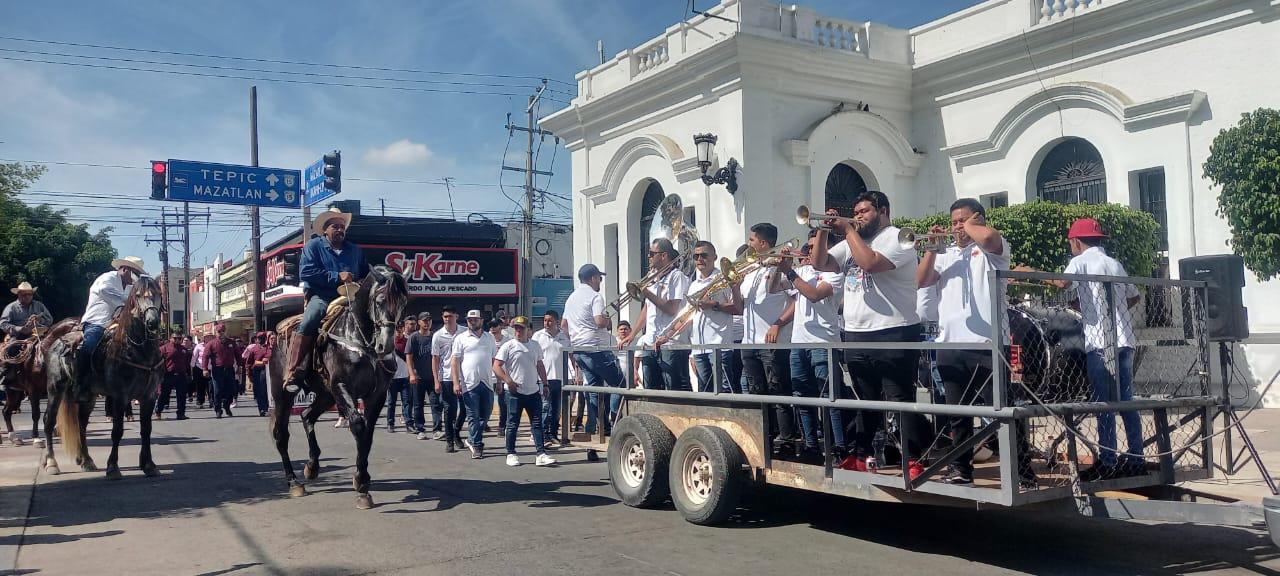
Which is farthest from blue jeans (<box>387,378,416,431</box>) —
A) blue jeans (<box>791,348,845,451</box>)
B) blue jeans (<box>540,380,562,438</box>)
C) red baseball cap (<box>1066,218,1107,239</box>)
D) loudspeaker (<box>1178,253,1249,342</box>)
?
loudspeaker (<box>1178,253,1249,342</box>)

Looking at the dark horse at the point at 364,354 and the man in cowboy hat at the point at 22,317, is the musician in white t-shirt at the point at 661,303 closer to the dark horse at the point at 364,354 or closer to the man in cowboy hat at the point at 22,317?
the dark horse at the point at 364,354

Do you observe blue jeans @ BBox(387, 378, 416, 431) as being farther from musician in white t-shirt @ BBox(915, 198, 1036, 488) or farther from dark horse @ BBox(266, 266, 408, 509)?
musician in white t-shirt @ BBox(915, 198, 1036, 488)

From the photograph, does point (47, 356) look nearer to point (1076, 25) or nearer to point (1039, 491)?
point (1039, 491)

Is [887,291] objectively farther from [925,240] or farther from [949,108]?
[949,108]

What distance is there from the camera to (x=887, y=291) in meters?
6.55

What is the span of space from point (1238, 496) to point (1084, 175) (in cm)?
963

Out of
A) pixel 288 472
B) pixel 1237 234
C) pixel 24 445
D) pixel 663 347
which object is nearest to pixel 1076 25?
pixel 1237 234

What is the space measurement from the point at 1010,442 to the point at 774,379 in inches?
88.9

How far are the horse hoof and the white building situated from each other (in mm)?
9809

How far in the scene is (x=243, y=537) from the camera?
23.6 feet

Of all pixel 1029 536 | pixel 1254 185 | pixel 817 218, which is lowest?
pixel 1029 536

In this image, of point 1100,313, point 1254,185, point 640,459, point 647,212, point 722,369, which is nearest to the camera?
point 1100,313

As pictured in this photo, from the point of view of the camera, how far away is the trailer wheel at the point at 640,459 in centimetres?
782

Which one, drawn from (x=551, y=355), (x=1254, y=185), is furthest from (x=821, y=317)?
(x=1254, y=185)
